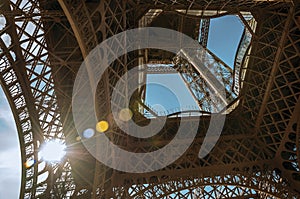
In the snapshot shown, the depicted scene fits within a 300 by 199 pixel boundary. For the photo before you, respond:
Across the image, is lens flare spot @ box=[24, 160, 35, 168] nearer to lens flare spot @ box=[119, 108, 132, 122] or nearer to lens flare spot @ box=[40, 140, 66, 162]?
lens flare spot @ box=[40, 140, 66, 162]

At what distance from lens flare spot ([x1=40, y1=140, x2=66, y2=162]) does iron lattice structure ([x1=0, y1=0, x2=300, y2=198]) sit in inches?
11.2

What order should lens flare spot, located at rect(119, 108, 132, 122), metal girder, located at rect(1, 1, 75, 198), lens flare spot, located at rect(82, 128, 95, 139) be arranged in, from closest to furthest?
metal girder, located at rect(1, 1, 75, 198) < lens flare spot, located at rect(82, 128, 95, 139) < lens flare spot, located at rect(119, 108, 132, 122)

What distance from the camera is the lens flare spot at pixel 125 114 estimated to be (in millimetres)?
14245

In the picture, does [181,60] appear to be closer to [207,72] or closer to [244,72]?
[207,72]

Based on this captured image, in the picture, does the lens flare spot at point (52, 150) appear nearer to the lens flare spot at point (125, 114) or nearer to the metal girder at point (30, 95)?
the metal girder at point (30, 95)

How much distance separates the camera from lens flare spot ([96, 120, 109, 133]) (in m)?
11.9

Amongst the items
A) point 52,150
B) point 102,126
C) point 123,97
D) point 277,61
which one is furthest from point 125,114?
point 277,61

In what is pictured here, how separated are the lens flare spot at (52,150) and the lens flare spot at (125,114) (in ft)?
9.27

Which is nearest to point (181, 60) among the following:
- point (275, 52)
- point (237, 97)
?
point (237, 97)

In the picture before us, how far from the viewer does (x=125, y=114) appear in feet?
48.3

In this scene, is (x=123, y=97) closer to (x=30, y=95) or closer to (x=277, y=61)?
(x=30, y=95)

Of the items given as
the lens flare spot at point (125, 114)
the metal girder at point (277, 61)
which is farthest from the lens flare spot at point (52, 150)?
the metal girder at point (277, 61)

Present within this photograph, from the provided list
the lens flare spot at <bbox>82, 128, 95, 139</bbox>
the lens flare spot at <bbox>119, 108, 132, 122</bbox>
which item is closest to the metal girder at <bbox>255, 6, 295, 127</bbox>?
the lens flare spot at <bbox>119, 108, 132, 122</bbox>

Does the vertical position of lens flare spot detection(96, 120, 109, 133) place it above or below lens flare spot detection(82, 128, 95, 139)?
below
